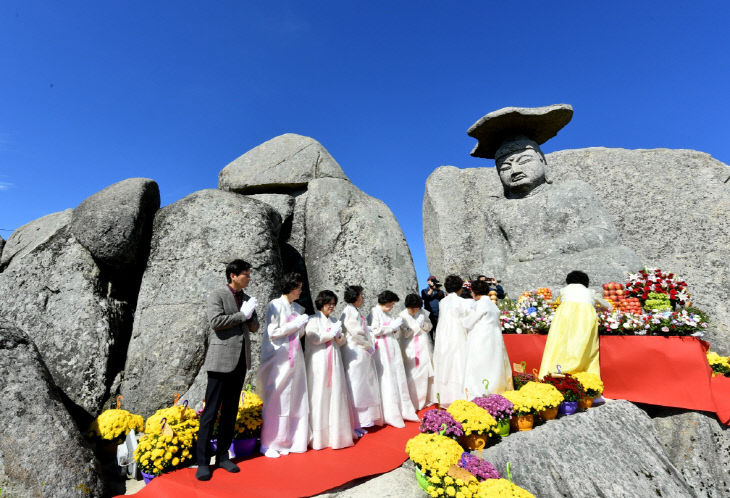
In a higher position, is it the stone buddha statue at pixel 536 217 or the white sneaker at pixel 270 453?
the stone buddha statue at pixel 536 217

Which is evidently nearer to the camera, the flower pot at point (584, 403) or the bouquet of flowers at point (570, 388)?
the bouquet of flowers at point (570, 388)

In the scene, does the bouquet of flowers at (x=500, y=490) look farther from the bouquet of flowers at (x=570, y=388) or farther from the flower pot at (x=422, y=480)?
the bouquet of flowers at (x=570, y=388)

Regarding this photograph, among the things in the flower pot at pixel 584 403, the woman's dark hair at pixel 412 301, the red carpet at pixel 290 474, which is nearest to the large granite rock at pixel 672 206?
the flower pot at pixel 584 403

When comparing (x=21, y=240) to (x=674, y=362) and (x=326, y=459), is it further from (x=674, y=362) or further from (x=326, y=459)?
(x=674, y=362)

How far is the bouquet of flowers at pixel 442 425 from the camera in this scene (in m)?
3.62

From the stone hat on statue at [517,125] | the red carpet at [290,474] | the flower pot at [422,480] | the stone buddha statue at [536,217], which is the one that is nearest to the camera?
the flower pot at [422,480]

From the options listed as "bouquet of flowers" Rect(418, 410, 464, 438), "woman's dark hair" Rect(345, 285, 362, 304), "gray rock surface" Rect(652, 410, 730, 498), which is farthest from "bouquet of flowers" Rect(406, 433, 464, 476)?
"gray rock surface" Rect(652, 410, 730, 498)

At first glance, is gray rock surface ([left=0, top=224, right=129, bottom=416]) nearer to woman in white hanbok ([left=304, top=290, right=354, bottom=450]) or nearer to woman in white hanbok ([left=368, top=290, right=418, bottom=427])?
woman in white hanbok ([left=304, top=290, right=354, bottom=450])

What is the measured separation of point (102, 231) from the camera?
638 cm

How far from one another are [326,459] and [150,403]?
10.1ft

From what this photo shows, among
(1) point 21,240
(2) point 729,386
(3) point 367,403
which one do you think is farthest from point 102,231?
(2) point 729,386

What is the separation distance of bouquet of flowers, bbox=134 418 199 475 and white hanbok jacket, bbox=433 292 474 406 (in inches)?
139

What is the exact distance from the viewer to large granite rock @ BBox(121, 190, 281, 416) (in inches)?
227

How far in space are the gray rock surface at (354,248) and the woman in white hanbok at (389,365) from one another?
1570 millimetres
